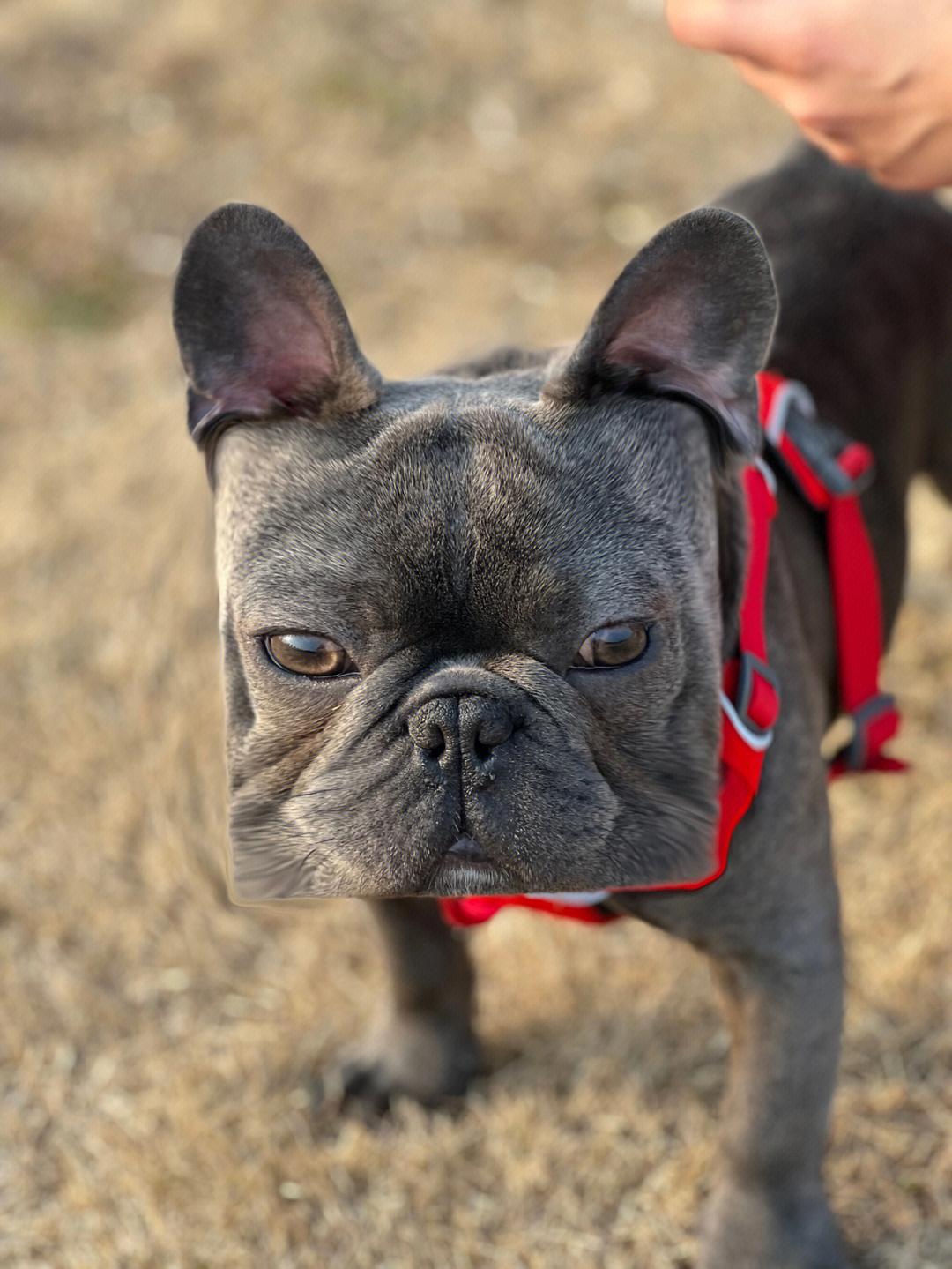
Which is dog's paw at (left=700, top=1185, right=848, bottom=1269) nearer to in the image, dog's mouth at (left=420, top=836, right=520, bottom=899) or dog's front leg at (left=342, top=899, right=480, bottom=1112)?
dog's front leg at (left=342, top=899, right=480, bottom=1112)

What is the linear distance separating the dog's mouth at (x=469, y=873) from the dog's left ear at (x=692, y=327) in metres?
0.62

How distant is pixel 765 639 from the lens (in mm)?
2086

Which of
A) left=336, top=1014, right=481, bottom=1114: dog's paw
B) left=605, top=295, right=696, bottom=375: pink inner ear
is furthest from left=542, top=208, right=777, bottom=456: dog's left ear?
left=336, top=1014, right=481, bottom=1114: dog's paw

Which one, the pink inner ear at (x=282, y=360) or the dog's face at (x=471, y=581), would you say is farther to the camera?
the pink inner ear at (x=282, y=360)

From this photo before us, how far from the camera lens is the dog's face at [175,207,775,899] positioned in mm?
1666

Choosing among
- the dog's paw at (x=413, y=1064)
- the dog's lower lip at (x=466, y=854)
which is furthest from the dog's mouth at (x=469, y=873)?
the dog's paw at (x=413, y=1064)

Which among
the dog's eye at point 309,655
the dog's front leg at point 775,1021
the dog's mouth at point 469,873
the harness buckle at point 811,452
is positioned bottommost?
the dog's front leg at point 775,1021

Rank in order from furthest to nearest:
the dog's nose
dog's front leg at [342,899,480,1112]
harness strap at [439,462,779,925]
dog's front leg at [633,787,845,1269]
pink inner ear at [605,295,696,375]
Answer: dog's front leg at [342,899,480,1112] < dog's front leg at [633,787,845,1269] < harness strap at [439,462,779,925] < pink inner ear at [605,295,696,375] < the dog's nose

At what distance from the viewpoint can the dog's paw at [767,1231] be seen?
2.30 meters

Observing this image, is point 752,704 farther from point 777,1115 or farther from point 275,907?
point 275,907

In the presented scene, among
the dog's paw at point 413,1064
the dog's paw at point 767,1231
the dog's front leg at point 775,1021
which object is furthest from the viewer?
the dog's paw at point 413,1064

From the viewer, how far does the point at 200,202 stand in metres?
5.87

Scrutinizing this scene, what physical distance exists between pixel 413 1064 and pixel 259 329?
5.47 feet

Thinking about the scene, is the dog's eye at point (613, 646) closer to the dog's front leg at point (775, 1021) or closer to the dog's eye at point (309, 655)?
the dog's eye at point (309, 655)
